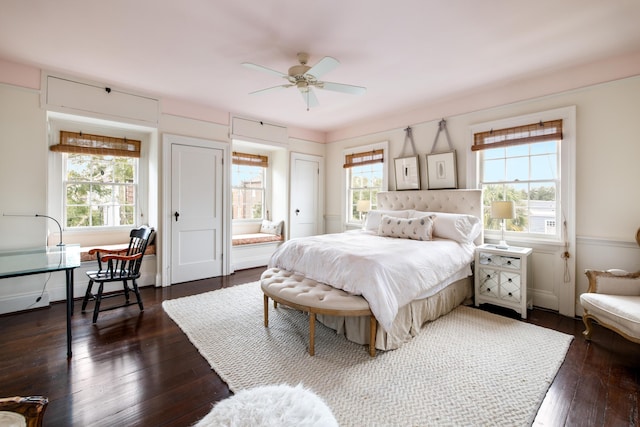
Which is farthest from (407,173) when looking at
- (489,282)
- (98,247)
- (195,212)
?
(98,247)

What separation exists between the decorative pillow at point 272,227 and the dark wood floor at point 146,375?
114 inches

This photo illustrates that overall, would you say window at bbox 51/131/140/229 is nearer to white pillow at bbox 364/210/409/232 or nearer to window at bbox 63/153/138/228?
window at bbox 63/153/138/228

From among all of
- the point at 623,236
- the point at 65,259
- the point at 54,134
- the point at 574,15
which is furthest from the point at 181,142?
the point at 623,236

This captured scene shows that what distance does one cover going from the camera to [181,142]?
4320 mm

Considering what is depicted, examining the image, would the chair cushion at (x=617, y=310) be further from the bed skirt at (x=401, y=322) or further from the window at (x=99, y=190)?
the window at (x=99, y=190)

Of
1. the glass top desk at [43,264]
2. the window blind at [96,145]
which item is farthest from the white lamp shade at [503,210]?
the window blind at [96,145]

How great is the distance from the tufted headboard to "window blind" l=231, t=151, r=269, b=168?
2.46 meters

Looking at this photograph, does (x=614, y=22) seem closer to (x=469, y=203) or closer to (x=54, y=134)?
(x=469, y=203)

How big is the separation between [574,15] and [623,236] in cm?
216

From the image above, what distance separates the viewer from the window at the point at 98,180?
13.0 ft

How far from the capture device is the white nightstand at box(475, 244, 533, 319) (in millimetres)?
3115

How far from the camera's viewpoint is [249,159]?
567 cm

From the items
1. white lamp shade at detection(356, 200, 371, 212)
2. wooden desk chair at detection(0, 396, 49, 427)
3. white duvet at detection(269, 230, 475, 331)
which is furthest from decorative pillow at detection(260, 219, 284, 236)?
wooden desk chair at detection(0, 396, 49, 427)

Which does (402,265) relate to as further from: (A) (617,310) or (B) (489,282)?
(A) (617,310)
